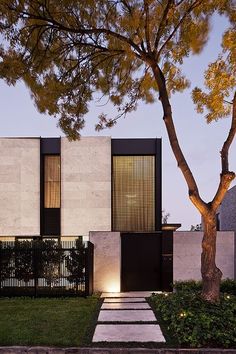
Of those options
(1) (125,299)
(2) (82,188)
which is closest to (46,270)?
(1) (125,299)

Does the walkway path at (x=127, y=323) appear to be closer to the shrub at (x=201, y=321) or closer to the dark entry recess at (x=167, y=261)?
the shrub at (x=201, y=321)

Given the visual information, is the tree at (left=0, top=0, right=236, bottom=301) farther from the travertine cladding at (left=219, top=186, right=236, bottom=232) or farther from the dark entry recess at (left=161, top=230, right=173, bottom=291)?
the travertine cladding at (left=219, top=186, right=236, bottom=232)

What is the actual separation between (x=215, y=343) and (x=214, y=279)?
1921 millimetres

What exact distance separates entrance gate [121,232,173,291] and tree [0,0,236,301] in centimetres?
799

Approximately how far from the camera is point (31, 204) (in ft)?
66.1

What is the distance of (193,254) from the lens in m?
17.8

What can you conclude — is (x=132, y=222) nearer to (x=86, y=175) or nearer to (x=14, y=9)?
(x=86, y=175)

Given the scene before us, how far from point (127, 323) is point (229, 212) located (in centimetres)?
1481

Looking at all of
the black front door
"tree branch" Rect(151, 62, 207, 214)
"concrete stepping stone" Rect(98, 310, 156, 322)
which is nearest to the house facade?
the black front door

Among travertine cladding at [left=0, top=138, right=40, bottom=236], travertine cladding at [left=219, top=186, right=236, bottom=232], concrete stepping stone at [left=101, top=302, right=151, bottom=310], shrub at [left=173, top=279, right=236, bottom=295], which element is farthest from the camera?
travertine cladding at [left=219, top=186, right=236, bottom=232]

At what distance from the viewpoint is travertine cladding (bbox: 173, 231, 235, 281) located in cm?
1770

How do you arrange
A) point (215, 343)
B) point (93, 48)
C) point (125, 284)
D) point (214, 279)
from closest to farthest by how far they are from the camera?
point (215, 343) < point (214, 279) < point (93, 48) < point (125, 284)

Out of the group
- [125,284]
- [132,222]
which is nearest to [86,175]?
[132,222]

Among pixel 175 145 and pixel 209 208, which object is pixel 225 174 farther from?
pixel 175 145
